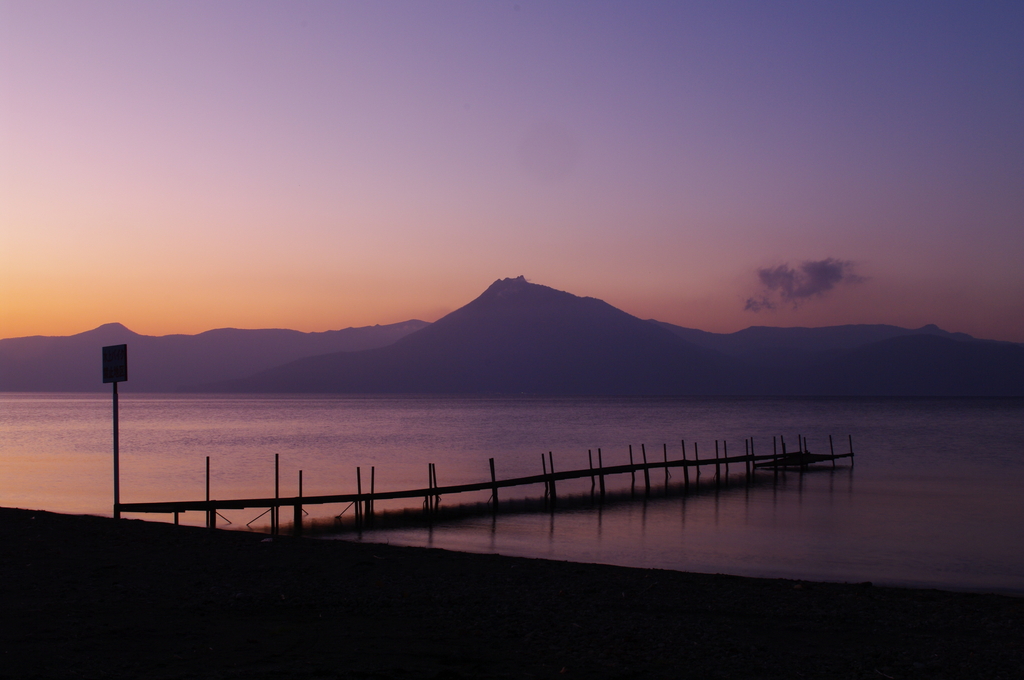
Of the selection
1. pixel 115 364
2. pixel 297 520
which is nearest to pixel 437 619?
pixel 115 364

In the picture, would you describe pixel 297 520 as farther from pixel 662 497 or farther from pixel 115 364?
pixel 662 497

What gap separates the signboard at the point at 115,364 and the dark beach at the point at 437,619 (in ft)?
12.3

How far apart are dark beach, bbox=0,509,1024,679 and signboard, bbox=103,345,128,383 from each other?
3756mm

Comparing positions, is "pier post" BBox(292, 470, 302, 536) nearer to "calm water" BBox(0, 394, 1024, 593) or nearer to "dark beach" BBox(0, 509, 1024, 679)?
"calm water" BBox(0, 394, 1024, 593)

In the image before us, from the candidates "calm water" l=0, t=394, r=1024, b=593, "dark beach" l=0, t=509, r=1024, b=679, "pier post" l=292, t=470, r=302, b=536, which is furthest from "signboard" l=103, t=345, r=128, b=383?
"calm water" l=0, t=394, r=1024, b=593

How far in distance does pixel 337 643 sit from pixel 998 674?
676 centimetres

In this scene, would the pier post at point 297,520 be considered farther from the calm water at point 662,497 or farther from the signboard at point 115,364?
the signboard at point 115,364

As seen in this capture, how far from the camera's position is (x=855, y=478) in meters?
43.1

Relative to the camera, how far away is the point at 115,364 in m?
16.6

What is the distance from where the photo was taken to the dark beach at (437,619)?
768cm

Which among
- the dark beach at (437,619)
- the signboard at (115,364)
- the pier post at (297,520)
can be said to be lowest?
the pier post at (297,520)

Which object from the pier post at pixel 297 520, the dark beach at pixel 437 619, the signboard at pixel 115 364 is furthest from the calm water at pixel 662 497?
the signboard at pixel 115 364

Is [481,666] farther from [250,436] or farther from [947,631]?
[250,436]

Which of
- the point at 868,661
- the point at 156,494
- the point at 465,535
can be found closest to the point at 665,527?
the point at 465,535
